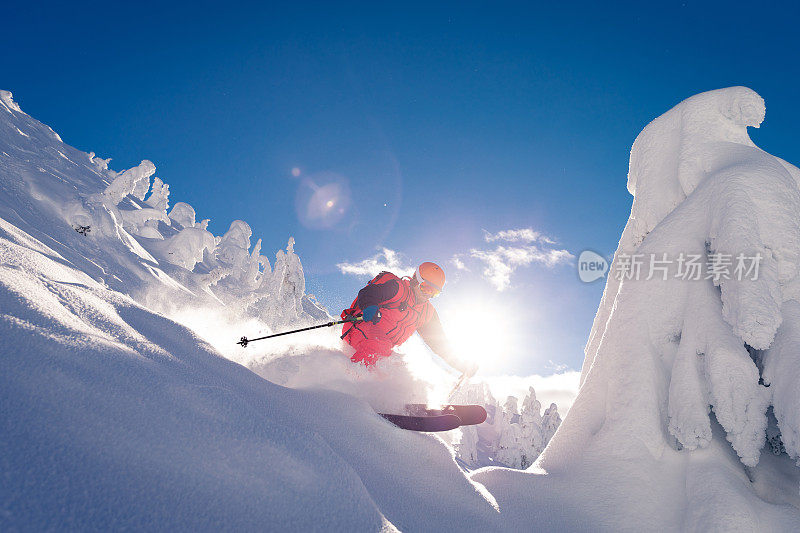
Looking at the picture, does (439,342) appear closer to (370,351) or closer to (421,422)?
(370,351)

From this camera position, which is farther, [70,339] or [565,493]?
[565,493]

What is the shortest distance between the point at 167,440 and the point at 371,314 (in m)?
3.06

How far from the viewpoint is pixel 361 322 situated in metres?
4.77

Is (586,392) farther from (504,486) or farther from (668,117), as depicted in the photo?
(668,117)

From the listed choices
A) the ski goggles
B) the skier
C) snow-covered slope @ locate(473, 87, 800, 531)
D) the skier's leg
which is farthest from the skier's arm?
snow-covered slope @ locate(473, 87, 800, 531)

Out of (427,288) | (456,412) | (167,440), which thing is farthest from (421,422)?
(167,440)

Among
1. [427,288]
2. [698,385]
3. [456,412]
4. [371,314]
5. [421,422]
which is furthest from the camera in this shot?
[427,288]

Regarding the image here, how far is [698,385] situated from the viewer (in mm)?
4285

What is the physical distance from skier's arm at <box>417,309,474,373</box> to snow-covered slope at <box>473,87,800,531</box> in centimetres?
179

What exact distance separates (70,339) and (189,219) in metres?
67.9

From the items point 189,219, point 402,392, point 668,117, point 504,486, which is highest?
point 189,219

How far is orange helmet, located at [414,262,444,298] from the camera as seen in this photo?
17.6 feet

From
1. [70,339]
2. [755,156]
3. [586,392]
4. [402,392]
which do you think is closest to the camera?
[70,339]

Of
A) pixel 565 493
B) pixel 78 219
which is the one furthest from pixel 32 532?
pixel 78 219
